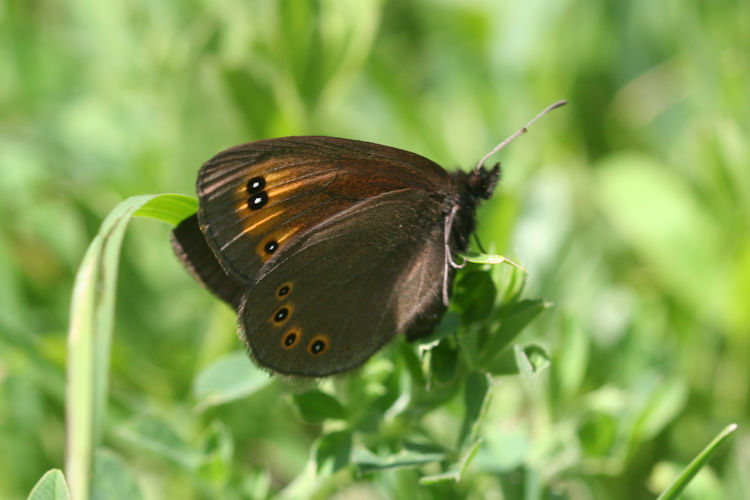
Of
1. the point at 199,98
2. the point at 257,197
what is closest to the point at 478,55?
the point at 199,98

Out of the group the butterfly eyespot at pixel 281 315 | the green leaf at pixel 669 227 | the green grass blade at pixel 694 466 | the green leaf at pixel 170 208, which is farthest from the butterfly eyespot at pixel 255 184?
the green leaf at pixel 669 227

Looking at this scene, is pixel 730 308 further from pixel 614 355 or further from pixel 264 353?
pixel 264 353

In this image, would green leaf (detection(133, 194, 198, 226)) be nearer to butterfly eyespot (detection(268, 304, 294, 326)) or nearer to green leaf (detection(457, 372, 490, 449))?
butterfly eyespot (detection(268, 304, 294, 326))

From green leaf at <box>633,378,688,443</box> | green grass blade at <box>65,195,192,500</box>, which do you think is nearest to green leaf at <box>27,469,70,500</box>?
green grass blade at <box>65,195,192,500</box>

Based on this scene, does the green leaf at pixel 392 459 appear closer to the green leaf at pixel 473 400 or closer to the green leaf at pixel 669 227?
the green leaf at pixel 473 400


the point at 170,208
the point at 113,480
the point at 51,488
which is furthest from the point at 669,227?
the point at 51,488

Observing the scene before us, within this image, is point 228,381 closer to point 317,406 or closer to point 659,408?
point 317,406
